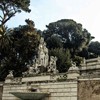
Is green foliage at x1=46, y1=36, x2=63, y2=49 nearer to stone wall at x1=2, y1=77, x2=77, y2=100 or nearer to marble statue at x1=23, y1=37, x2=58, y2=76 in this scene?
marble statue at x1=23, y1=37, x2=58, y2=76

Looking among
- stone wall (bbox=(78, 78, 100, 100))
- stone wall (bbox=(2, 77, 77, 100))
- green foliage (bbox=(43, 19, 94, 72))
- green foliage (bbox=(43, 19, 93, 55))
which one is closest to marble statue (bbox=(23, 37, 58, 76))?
stone wall (bbox=(2, 77, 77, 100))

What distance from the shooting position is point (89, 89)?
15.2 metres

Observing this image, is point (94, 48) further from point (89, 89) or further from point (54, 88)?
point (89, 89)

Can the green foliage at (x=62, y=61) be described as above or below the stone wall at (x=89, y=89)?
above

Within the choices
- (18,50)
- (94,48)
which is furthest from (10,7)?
(94,48)

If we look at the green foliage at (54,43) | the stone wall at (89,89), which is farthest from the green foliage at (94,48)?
the stone wall at (89,89)

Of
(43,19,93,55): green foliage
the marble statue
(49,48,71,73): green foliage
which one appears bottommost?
the marble statue

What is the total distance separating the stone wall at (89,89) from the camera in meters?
14.8

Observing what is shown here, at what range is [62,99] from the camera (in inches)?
640

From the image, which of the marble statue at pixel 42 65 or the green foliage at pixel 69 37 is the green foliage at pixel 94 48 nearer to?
the green foliage at pixel 69 37

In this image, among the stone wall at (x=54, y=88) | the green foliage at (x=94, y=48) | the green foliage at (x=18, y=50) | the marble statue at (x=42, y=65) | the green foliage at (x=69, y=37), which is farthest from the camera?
the green foliage at (x=94, y=48)

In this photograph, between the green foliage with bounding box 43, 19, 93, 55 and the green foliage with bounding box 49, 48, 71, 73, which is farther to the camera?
the green foliage with bounding box 43, 19, 93, 55

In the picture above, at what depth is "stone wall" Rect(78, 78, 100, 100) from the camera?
48.5ft

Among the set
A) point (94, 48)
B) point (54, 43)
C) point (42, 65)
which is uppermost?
point (94, 48)
